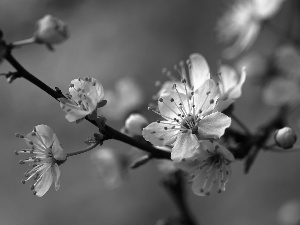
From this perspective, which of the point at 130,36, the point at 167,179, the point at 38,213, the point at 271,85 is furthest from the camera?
the point at 130,36

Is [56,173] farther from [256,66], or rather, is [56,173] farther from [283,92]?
[256,66]

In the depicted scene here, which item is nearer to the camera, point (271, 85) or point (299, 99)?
point (299, 99)

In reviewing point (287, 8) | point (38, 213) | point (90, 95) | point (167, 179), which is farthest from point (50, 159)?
point (287, 8)

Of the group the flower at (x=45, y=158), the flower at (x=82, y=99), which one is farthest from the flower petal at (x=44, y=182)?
the flower at (x=82, y=99)

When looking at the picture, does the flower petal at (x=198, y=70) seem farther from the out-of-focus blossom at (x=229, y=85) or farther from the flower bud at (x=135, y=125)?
the flower bud at (x=135, y=125)

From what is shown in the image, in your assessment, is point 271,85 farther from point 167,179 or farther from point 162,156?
point 162,156

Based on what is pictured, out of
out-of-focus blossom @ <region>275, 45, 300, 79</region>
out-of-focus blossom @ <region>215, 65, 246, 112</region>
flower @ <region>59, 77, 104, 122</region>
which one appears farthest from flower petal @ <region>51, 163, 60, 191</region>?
out-of-focus blossom @ <region>275, 45, 300, 79</region>
